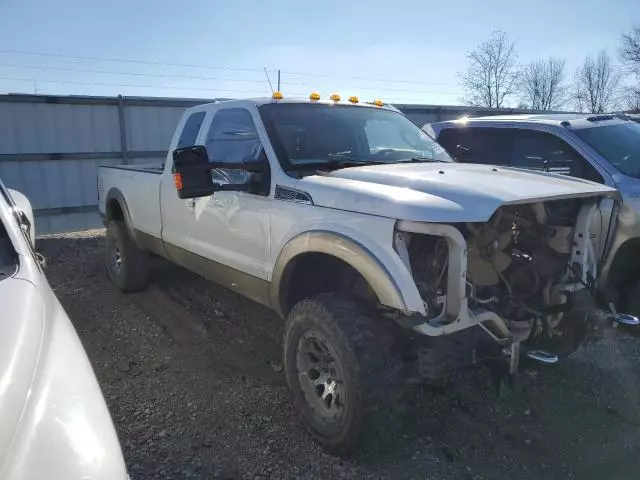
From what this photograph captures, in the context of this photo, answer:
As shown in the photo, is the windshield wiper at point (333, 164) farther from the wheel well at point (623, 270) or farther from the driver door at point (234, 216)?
the wheel well at point (623, 270)

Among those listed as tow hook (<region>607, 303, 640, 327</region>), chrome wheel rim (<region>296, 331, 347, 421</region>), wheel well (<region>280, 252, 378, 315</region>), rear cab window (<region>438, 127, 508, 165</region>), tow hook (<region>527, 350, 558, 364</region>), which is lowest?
chrome wheel rim (<region>296, 331, 347, 421</region>)

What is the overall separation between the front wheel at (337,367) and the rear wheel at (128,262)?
10.6 feet

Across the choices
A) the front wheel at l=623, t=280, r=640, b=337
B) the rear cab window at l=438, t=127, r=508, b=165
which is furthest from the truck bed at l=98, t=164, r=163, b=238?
the front wheel at l=623, t=280, r=640, b=337

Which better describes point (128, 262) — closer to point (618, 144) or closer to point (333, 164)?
point (333, 164)

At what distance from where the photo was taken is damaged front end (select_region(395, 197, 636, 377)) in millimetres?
2729

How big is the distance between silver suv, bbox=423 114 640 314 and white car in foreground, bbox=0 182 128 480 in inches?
143

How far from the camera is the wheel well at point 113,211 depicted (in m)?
6.34

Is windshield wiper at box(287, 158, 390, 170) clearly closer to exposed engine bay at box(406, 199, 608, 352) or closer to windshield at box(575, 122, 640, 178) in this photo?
exposed engine bay at box(406, 199, 608, 352)

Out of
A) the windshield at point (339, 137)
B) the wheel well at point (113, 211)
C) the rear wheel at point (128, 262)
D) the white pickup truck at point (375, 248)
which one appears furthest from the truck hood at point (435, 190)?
the wheel well at point (113, 211)

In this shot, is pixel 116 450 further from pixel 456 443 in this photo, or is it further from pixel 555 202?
pixel 555 202

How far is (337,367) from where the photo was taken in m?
2.93

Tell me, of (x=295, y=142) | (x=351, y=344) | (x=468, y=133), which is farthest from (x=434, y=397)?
(x=468, y=133)

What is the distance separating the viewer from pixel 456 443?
127 inches

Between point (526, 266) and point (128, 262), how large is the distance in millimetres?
4330
